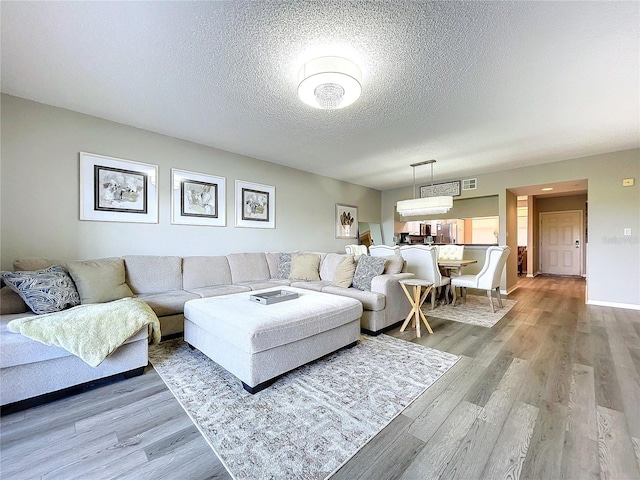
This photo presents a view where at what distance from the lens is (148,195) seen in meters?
3.45

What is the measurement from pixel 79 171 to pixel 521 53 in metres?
4.32

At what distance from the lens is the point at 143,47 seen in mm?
1961

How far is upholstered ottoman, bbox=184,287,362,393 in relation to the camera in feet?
6.13

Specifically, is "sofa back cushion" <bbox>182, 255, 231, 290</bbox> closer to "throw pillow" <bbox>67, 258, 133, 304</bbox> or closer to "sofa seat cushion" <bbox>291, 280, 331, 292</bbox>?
"throw pillow" <bbox>67, 258, 133, 304</bbox>

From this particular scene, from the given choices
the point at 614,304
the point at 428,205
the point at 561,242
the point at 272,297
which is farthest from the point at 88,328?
the point at 561,242

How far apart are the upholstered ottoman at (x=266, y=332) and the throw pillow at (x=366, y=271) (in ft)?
2.34

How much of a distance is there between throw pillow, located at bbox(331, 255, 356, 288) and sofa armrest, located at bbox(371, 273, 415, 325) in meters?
0.36

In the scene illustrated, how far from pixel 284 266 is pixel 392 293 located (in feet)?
6.01

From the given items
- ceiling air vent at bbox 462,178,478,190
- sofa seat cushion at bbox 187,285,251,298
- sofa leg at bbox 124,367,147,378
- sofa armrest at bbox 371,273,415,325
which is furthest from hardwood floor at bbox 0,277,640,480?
ceiling air vent at bbox 462,178,478,190

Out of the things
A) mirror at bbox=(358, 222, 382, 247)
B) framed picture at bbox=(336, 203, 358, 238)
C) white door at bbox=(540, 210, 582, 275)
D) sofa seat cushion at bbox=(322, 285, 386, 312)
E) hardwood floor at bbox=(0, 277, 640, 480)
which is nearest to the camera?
hardwood floor at bbox=(0, 277, 640, 480)

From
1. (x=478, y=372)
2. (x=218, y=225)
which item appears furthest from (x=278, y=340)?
(x=218, y=225)

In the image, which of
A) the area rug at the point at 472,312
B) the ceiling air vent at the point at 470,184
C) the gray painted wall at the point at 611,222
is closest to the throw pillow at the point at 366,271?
the area rug at the point at 472,312

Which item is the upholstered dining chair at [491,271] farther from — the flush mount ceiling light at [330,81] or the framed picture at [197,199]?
the framed picture at [197,199]

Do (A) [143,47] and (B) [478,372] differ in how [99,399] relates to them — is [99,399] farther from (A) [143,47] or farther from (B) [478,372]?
(B) [478,372]
